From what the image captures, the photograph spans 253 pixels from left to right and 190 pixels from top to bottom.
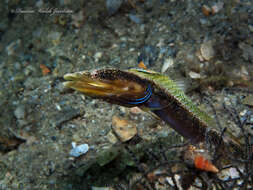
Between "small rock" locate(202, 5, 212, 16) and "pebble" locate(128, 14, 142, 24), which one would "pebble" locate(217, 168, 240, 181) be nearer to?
"small rock" locate(202, 5, 212, 16)

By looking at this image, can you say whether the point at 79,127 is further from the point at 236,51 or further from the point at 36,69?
the point at 236,51

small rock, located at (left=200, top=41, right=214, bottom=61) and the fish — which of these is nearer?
the fish

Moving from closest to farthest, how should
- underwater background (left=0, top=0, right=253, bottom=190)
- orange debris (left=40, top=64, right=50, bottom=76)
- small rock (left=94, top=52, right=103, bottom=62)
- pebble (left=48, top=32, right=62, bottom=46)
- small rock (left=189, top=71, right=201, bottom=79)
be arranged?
underwater background (left=0, top=0, right=253, bottom=190) < small rock (left=189, top=71, right=201, bottom=79) < small rock (left=94, top=52, right=103, bottom=62) < orange debris (left=40, top=64, right=50, bottom=76) < pebble (left=48, top=32, right=62, bottom=46)

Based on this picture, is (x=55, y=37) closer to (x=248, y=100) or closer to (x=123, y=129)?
(x=123, y=129)

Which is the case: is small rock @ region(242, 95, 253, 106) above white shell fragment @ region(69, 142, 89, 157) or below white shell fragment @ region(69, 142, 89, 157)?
above

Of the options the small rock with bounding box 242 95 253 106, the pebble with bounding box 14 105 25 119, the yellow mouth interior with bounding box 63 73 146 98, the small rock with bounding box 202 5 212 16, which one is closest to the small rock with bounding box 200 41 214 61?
the small rock with bounding box 202 5 212 16

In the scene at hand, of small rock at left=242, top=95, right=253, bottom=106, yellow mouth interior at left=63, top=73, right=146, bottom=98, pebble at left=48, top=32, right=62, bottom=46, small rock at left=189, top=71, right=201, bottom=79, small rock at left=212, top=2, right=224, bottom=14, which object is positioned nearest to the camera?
yellow mouth interior at left=63, top=73, right=146, bottom=98

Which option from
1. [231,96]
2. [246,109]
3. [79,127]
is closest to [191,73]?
[231,96]
